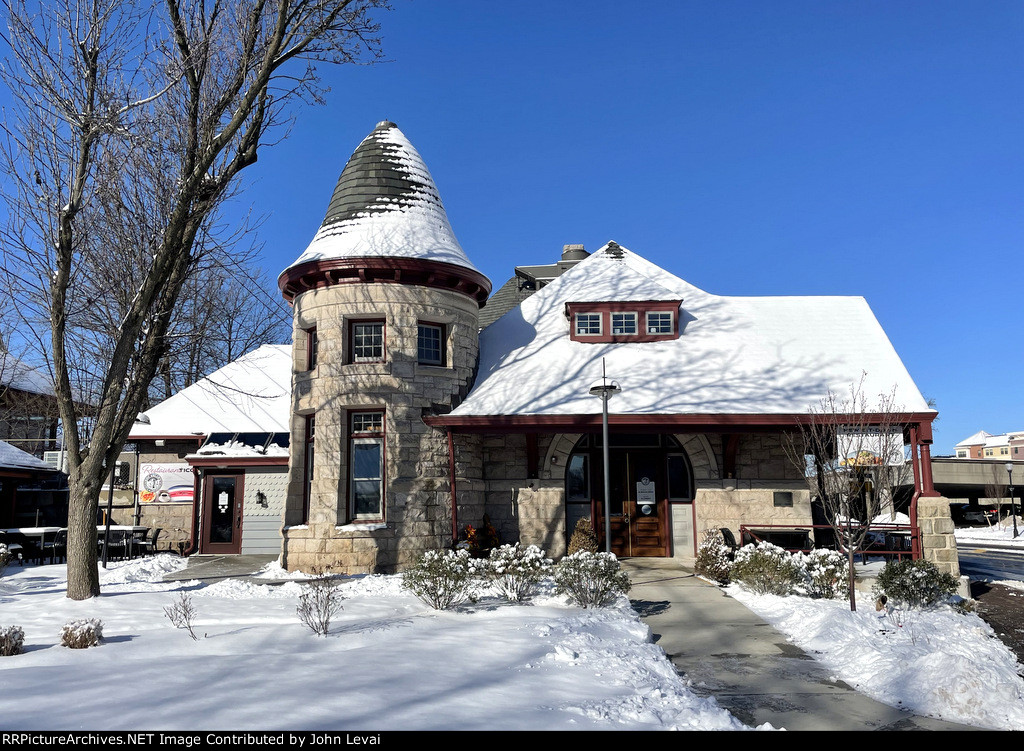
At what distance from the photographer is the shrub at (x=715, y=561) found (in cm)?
1289

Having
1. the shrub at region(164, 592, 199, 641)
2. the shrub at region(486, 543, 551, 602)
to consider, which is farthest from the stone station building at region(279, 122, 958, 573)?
the shrub at region(164, 592, 199, 641)

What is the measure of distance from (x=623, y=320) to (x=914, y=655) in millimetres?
10814

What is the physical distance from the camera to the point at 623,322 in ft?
58.2

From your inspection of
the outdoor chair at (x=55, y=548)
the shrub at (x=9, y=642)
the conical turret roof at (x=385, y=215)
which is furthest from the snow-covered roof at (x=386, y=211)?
the outdoor chair at (x=55, y=548)

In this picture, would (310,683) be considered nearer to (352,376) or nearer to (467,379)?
(352,376)

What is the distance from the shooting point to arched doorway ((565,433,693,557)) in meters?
16.2

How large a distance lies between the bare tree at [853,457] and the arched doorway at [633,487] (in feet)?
8.18

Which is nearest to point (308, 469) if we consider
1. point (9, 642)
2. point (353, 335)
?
point (353, 335)

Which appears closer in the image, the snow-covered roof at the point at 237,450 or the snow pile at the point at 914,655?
the snow pile at the point at 914,655

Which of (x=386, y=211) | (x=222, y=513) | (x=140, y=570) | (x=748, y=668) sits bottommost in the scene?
(x=748, y=668)

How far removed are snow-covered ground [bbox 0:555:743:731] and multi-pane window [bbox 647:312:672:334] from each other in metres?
8.34

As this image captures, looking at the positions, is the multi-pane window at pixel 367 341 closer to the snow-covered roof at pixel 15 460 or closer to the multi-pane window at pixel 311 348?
the multi-pane window at pixel 311 348

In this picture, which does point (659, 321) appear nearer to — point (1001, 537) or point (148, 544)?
point (148, 544)

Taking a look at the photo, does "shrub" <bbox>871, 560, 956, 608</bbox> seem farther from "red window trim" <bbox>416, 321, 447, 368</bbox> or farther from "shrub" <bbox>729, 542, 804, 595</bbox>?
"red window trim" <bbox>416, 321, 447, 368</bbox>
